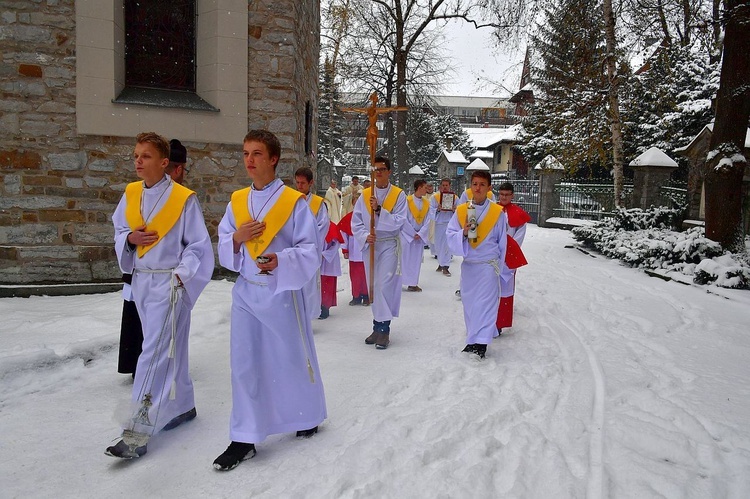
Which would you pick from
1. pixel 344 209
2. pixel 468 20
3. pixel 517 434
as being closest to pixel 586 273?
pixel 344 209

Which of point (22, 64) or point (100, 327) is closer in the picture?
point (100, 327)

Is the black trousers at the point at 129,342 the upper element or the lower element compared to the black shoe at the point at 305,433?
upper

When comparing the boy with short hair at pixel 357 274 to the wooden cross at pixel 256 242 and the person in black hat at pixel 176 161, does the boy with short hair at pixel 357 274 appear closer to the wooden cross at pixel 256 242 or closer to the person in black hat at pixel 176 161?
the person in black hat at pixel 176 161

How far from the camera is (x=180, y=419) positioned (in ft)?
12.0

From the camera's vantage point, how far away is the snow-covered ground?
2984mm

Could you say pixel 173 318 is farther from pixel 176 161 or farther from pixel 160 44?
pixel 160 44

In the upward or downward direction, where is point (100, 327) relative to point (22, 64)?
downward

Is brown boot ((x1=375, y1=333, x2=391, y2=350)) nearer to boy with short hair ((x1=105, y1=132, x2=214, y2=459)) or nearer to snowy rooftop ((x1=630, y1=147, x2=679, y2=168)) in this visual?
boy with short hair ((x1=105, y1=132, x2=214, y2=459))

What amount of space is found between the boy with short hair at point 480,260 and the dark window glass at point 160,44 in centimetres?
526

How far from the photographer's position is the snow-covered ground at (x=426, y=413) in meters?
2.98

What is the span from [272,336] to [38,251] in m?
5.75

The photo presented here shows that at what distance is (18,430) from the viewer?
3477mm

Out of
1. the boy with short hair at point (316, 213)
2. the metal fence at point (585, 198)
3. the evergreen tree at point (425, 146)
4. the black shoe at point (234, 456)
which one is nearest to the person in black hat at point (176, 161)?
the boy with short hair at point (316, 213)

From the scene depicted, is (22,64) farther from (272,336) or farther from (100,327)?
(272,336)
